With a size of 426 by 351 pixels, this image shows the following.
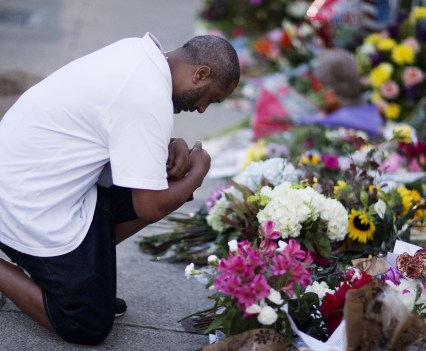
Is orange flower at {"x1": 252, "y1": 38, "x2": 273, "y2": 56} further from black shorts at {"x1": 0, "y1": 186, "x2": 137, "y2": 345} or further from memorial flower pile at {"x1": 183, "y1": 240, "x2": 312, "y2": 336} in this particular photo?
memorial flower pile at {"x1": 183, "y1": 240, "x2": 312, "y2": 336}

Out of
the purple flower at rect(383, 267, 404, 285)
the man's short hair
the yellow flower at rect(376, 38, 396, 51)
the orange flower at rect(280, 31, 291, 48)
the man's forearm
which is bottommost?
the purple flower at rect(383, 267, 404, 285)

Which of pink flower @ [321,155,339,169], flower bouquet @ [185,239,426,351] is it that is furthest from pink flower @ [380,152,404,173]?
flower bouquet @ [185,239,426,351]

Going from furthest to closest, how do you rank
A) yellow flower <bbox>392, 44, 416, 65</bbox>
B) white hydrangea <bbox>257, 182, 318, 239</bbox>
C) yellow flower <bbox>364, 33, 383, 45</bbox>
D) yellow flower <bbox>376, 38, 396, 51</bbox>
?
yellow flower <bbox>364, 33, 383, 45</bbox>
yellow flower <bbox>376, 38, 396, 51</bbox>
yellow flower <bbox>392, 44, 416, 65</bbox>
white hydrangea <bbox>257, 182, 318, 239</bbox>

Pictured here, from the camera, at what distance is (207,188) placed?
518cm

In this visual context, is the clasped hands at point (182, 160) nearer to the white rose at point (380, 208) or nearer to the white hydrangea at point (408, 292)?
the white hydrangea at point (408, 292)

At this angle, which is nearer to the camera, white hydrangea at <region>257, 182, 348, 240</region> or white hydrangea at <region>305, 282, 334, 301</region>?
white hydrangea at <region>305, 282, 334, 301</region>

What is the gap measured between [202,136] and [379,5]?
9.20 feet

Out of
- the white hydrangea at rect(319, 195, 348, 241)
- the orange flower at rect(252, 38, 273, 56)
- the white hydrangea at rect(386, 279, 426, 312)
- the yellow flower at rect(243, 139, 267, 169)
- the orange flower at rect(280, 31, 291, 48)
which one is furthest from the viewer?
the orange flower at rect(252, 38, 273, 56)

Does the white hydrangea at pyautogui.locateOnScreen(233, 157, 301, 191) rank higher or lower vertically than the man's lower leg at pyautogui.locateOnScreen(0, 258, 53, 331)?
higher

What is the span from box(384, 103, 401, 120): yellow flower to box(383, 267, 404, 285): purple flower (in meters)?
4.39

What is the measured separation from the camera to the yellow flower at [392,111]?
23.0 feet

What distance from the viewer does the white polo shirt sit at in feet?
8.84

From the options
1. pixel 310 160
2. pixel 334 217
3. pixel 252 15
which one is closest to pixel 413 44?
pixel 252 15

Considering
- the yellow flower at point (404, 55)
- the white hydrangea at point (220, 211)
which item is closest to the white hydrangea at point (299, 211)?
the white hydrangea at point (220, 211)
